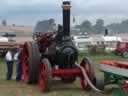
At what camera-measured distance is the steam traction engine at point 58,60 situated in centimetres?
1137

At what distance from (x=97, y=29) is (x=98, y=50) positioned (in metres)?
57.5

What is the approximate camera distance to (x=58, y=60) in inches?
468

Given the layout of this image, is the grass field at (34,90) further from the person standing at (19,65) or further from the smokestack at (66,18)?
the smokestack at (66,18)

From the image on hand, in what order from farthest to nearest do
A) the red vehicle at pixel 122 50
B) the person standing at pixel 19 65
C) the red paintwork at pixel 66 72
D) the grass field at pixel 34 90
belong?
the red vehicle at pixel 122 50 < the person standing at pixel 19 65 < the red paintwork at pixel 66 72 < the grass field at pixel 34 90

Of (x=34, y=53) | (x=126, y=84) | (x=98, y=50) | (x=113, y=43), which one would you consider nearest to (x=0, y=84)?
(x=34, y=53)

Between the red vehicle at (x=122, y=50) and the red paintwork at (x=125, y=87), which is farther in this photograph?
the red vehicle at (x=122, y=50)

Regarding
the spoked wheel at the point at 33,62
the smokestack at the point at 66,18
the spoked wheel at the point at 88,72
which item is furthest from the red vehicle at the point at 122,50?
the smokestack at the point at 66,18

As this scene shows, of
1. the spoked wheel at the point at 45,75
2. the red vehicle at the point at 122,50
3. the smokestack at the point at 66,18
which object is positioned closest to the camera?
the spoked wheel at the point at 45,75

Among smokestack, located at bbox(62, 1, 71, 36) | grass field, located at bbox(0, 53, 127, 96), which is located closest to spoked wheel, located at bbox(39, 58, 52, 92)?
grass field, located at bbox(0, 53, 127, 96)

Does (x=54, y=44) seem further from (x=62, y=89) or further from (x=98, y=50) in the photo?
(x=98, y=50)

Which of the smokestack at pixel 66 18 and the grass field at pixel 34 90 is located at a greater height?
the smokestack at pixel 66 18

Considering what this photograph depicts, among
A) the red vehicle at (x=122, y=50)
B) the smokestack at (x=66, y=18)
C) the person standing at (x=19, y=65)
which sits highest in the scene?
the smokestack at (x=66, y=18)

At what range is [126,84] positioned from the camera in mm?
8578

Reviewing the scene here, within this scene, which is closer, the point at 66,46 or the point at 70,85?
the point at 66,46
